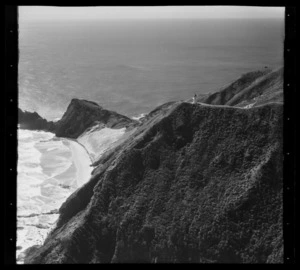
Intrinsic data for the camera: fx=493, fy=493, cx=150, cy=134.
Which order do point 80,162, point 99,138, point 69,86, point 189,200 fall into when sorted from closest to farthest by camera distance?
point 189,200 < point 80,162 < point 99,138 < point 69,86

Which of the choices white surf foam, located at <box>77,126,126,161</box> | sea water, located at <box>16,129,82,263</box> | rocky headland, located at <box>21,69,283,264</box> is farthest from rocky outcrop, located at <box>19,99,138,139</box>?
rocky headland, located at <box>21,69,283,264</box>

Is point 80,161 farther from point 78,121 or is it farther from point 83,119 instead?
point 83,119

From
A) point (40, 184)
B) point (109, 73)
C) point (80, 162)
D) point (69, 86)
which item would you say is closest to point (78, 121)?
point (69, 86)

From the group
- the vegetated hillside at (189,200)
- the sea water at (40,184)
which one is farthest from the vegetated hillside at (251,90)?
the sea water at (40,184)

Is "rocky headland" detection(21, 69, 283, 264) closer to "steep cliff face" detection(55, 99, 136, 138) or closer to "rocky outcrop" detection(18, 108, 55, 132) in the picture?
"rocky outcrop" detection(18, 108, 55, 132)

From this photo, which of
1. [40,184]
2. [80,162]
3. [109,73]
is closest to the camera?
[40,184]
